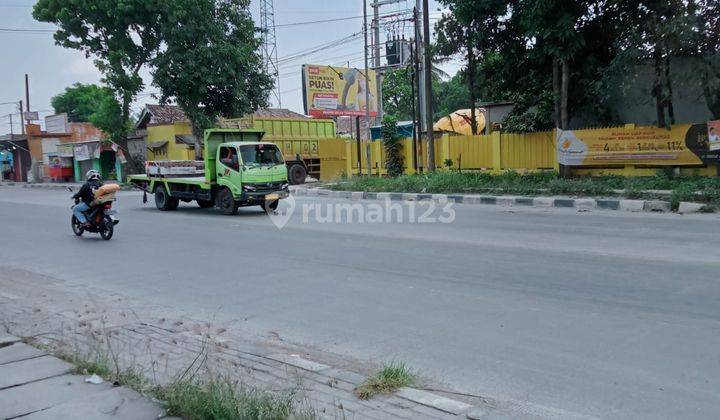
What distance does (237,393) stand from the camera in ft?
12.1

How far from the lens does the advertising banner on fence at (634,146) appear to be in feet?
56.3

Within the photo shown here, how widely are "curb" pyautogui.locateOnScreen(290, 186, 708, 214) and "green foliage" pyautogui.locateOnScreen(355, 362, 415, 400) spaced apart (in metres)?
11.7

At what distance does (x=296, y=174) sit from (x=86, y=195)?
15842 millimetres

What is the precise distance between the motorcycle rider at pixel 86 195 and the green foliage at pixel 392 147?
1502 cm

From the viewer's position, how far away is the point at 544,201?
53.2 feet

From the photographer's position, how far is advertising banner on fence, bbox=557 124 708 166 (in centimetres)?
1716

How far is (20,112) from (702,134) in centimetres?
5897

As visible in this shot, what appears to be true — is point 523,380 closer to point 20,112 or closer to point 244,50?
point 244,50

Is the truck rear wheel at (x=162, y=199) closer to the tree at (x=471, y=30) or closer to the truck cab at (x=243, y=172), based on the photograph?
the truck cab at (x=243, y=172)

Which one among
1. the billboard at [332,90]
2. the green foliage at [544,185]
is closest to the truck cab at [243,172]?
the green foliage at [544,185]

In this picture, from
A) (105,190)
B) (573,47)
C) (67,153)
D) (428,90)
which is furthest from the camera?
(67,153)

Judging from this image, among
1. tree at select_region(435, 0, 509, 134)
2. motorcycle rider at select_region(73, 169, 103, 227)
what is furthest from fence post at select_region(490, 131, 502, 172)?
motorcycle rider at select_region(73, 169, 103, 227)

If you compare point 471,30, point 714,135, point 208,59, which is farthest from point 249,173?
point 208,59

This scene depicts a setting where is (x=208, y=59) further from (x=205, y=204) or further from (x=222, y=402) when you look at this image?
(x=222, y=402)
